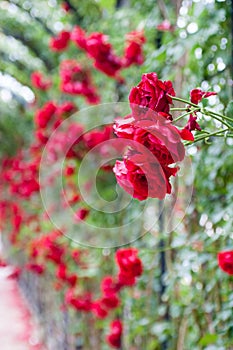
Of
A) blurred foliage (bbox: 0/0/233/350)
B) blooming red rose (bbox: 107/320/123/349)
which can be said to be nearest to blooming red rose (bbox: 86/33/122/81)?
blurred foliage (bbox: 0/0/233/350)

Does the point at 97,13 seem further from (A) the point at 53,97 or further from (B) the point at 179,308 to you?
(B) the point at 179,308

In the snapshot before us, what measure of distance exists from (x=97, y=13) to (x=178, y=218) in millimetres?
1504

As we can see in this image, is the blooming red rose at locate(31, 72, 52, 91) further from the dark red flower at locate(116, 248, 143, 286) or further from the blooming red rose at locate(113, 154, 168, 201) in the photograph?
the blooming red rose at locate(113, 154, 168, 201)

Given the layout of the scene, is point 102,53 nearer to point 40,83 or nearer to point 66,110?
point 66,110

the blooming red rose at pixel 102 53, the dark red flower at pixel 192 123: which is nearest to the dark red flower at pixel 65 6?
the blooming red rose at pixel 102 53

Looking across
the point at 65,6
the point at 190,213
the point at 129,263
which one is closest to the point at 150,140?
the point at 129,263

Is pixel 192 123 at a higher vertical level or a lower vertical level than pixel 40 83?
lower

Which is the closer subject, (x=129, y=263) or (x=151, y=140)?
(x=151, y=140)

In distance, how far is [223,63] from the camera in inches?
62.2

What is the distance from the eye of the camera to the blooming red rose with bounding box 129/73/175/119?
0.81 meters

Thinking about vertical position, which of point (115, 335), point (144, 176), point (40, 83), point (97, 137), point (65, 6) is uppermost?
point (65, 6)

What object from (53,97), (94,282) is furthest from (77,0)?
(94,282)

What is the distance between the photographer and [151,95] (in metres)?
0.81

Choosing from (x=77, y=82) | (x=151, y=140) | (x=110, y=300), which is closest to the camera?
(x=151, y=140)
